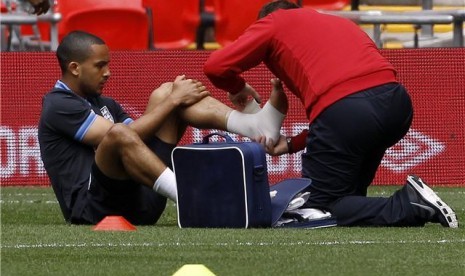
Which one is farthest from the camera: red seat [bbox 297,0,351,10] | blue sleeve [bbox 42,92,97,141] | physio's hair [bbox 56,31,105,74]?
red seat [bbox 297,0,351,10]

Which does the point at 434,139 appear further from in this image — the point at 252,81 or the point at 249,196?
the point at 249,196

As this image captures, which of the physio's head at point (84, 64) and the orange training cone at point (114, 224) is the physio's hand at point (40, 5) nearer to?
the physio's head at point (84, 64)

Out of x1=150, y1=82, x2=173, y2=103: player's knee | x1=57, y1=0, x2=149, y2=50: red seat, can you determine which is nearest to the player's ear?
x1=150, y1=82, x2=173, y2=103: player's knee

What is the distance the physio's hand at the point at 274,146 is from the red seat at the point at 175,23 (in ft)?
20.9

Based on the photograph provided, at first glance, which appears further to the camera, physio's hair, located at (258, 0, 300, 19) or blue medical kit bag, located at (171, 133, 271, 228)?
physio's hair, located at (258, 0, 300, 19)

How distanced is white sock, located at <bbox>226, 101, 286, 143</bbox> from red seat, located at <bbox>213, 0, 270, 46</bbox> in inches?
233

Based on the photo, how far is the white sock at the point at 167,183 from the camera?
25.6ft

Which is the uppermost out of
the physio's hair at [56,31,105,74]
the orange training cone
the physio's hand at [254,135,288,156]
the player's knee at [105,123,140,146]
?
the physio's hair at [56,31,105,74]

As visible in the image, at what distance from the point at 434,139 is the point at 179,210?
4506mm

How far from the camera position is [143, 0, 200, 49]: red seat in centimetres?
1454

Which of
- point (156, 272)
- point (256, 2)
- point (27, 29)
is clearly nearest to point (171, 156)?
point (156, 272)

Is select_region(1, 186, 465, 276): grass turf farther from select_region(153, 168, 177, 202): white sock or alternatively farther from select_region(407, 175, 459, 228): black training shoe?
select_region(153, 168, 177, 202): white sock

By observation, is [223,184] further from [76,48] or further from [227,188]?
[76,48]

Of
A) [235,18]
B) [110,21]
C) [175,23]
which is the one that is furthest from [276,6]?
[175,23]
